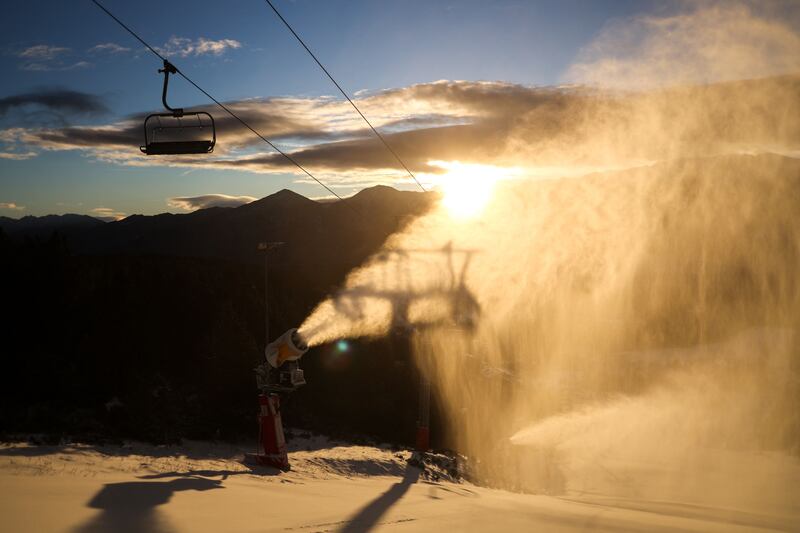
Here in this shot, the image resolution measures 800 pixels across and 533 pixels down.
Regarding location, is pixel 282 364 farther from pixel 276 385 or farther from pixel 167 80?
pixel 167 80

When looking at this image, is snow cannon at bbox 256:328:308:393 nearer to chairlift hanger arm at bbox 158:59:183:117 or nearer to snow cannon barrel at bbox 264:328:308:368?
snow cannon barrel at bbox 264:328:308:368

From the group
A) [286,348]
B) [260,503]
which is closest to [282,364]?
[286,348]

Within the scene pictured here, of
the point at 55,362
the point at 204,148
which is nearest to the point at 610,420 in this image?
the point at 55,362

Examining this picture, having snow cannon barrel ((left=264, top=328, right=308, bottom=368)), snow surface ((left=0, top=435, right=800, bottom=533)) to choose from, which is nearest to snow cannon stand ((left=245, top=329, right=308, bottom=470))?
snow cannon barrel ((left=264, top=328, right=308, bottom=368))

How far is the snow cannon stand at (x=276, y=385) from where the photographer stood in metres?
16.3

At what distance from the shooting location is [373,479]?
17172mm

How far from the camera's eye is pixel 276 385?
17.0 m

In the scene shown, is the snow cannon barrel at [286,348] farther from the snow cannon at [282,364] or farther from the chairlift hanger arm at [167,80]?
the chairlift hanger arm at [167,80]

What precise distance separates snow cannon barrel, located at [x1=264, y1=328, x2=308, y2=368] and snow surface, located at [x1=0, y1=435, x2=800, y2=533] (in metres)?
3.02

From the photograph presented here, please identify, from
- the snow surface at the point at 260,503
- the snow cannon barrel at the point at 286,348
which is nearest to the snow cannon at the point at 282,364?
the snow cannon barrel at the point at 286,348

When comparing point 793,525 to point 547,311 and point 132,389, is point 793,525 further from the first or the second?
point 547,311

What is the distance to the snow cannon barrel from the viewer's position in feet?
53.0

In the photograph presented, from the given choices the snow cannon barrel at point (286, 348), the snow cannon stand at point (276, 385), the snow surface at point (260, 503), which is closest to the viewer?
the snow surface at point (260, 503)

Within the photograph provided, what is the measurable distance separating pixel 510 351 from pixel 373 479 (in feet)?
158
